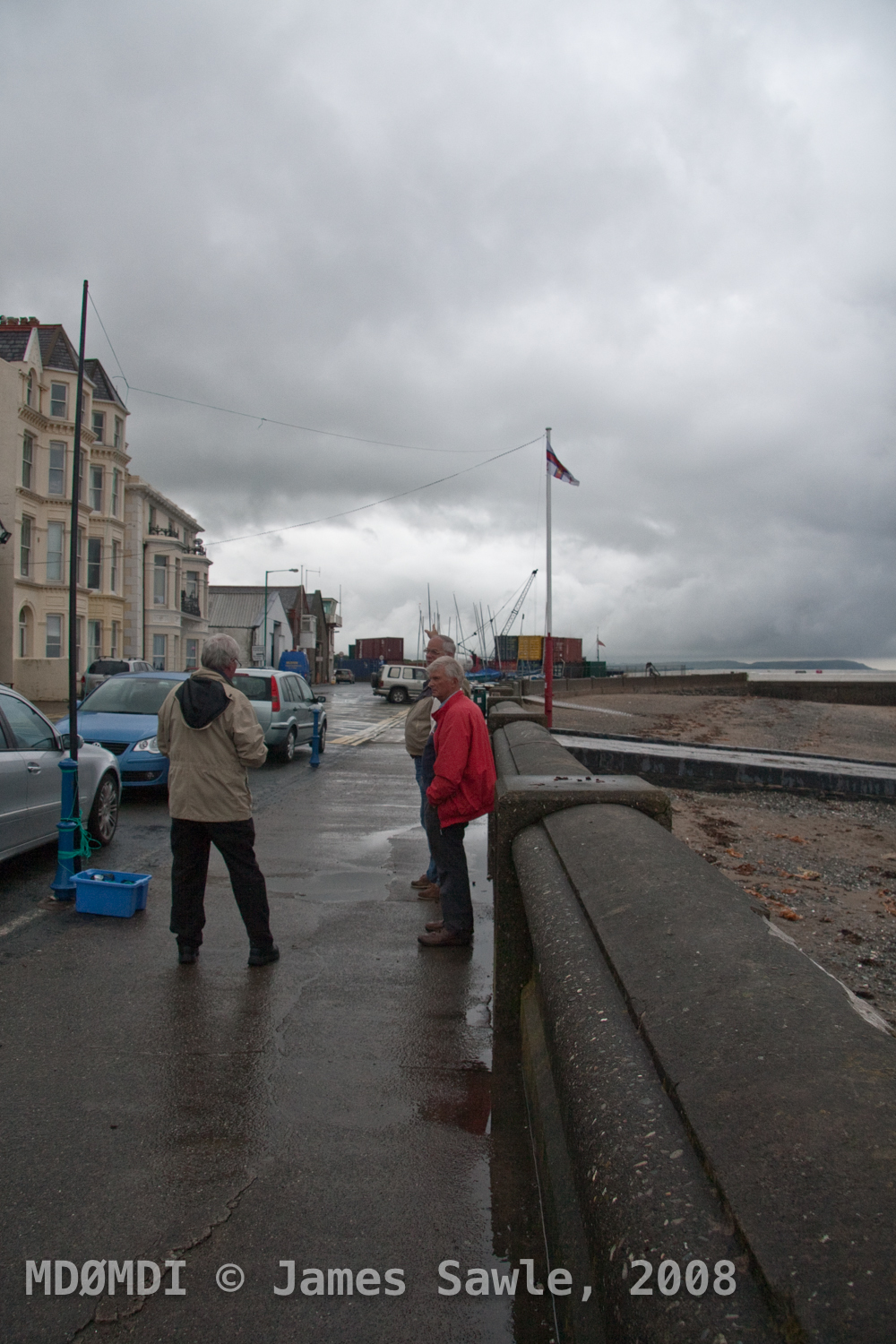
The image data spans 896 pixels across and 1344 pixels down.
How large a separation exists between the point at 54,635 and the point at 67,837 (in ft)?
110

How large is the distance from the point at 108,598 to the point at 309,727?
94.7 feet

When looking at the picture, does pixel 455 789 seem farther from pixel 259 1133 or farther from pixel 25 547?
pixel 25 547

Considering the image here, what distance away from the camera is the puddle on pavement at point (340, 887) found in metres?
6.68

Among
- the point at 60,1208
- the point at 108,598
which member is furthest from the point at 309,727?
the point at 108,598

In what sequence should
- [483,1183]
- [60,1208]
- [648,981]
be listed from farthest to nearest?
1. [483,1183]
2. [60,1208]
3. [648,981]

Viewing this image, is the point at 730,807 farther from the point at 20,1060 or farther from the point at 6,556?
the point at 6,556

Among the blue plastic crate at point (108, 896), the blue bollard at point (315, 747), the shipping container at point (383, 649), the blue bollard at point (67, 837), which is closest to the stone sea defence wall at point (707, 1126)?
the blue plastic crate at point (108, 896)

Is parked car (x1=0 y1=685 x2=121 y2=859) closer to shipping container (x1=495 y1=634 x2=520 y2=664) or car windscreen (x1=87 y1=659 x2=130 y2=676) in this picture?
car windscreen (x1=87 y1=659 x2=130 y2=676)

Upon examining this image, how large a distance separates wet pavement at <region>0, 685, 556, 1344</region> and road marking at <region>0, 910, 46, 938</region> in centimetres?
2

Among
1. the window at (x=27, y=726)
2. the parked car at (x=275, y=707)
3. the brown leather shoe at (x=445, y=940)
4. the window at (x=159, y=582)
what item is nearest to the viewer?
the brown leather shoe at (x=445, y=940)

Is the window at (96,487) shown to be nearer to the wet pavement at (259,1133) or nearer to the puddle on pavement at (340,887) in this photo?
the puddle on pavement at (340,887)

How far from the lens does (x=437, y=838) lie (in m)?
5.42

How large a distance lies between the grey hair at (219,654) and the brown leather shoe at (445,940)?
207cm

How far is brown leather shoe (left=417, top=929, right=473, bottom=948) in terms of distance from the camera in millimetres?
5367
